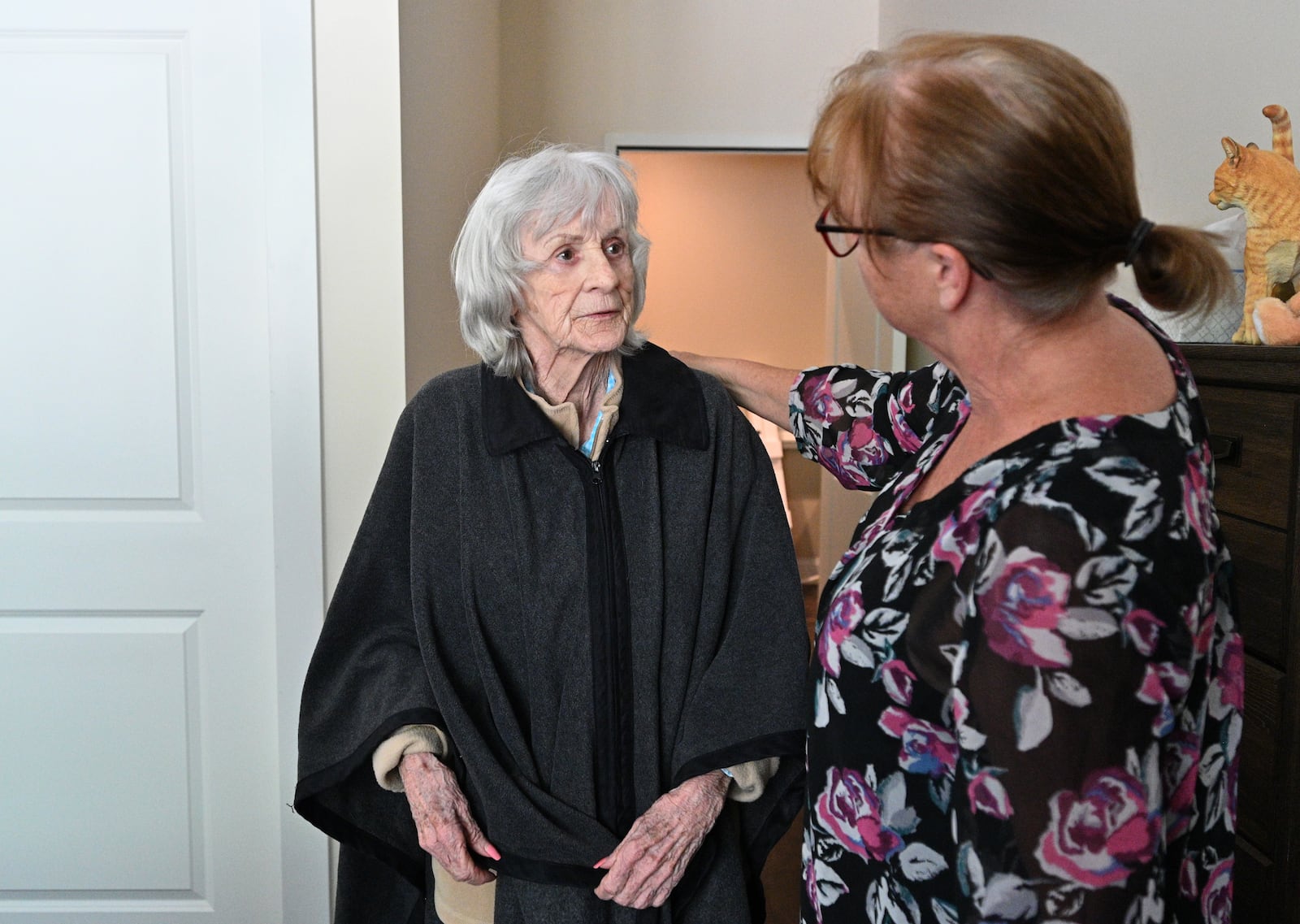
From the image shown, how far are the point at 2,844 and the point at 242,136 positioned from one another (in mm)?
1482

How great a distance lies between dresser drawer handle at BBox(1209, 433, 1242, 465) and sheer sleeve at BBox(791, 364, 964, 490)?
1.19 ft

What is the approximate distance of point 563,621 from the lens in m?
1.43

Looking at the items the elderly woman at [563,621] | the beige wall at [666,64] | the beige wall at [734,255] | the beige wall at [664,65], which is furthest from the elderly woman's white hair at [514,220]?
the beige wall at [734,255]

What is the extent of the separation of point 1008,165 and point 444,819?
1.03 m

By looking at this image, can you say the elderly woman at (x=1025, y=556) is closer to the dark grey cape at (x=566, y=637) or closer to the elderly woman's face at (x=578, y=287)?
the dark grey cape at (x=566, y=637)

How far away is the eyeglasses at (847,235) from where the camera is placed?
0.91 meters

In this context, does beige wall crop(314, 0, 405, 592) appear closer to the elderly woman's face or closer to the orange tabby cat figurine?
the elderly woman's face

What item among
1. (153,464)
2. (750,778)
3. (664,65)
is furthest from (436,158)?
(664,65)

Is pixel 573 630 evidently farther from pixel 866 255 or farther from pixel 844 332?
pixel 844 332

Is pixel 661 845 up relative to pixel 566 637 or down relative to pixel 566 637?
down

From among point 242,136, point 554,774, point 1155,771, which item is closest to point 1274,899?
point 1155,771

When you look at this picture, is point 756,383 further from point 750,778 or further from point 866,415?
point 750,778

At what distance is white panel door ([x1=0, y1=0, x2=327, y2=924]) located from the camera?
204 centimetres

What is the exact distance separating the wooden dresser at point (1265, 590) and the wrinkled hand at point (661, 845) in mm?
677
